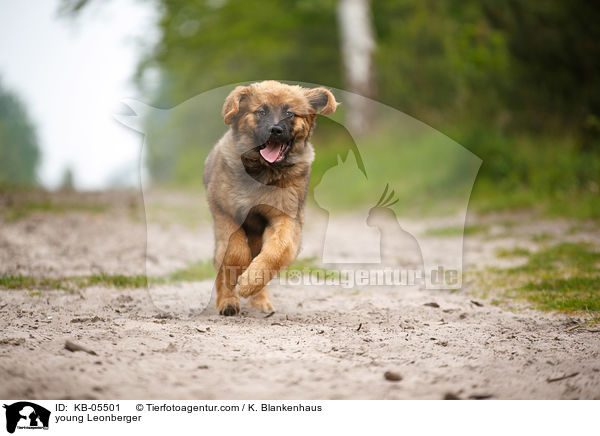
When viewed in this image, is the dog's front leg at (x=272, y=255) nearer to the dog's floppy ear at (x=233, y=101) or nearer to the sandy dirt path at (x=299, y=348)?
the sandy dirt path at (x=299, y=348)

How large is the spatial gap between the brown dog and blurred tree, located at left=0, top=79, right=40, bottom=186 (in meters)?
9.60

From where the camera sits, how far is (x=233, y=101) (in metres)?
3.75

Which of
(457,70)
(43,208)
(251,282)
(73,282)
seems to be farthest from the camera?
(457,70)

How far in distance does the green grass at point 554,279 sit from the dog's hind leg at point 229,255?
6.45 feet


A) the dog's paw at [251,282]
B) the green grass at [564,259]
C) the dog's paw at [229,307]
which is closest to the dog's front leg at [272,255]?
the dog's paw at [251,282]

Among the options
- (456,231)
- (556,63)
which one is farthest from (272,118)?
(556,63)

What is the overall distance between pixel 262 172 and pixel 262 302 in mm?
959

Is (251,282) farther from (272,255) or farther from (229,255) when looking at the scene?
(229,255)

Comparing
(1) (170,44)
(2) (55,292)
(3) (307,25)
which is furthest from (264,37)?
(2) (55,292)

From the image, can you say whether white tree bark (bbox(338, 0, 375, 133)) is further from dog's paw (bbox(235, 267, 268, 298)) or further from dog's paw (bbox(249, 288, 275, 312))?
dog's paw (bbox(235, 267, 268, 298))

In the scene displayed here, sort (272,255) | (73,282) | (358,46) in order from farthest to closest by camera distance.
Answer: (358,46) < (73,282) < (272,255)

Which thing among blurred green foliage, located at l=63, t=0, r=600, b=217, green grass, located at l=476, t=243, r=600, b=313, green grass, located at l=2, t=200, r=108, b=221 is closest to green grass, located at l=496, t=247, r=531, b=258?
green grass, located at l=476, t=243, r=600, b=313

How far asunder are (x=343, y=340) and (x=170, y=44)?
16212 mm

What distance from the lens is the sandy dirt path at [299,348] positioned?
96.0 inches
